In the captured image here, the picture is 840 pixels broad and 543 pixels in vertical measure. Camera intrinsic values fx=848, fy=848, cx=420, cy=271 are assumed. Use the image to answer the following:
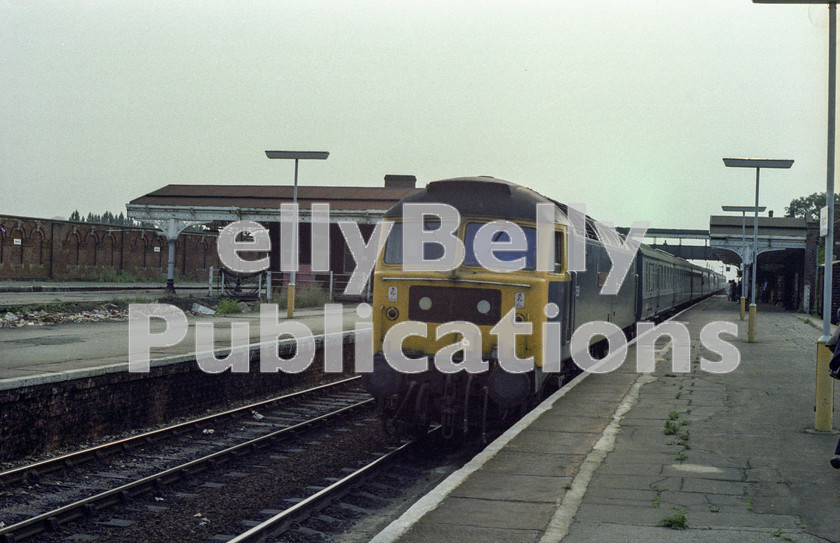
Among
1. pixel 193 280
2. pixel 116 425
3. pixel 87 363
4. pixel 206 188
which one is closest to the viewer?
pixel 116 425

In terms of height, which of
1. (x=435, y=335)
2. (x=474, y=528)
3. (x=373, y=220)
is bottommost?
(x=474, y=528)

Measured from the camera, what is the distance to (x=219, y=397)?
1435cm

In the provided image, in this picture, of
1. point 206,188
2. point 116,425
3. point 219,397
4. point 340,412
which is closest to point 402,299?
point 340,412

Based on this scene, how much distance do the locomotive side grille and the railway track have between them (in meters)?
2.87

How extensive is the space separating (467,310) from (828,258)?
4.29 m

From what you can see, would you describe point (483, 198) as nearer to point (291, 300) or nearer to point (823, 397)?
point (823, 397)

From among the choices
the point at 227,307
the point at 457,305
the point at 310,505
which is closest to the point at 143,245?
the point at 227,307

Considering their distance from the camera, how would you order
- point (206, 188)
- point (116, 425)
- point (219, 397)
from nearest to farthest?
point (116, 425) < point (219, 397) < point (206, 188)

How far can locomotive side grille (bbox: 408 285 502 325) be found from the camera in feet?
32.0

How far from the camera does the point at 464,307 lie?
32.1ft

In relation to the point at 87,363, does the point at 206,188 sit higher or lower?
higher

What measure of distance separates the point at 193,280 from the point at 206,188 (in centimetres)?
1090

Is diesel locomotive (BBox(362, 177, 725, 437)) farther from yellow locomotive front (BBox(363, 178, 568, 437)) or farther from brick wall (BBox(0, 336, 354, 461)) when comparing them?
brick wall (BBox(0, 336, 354, 461))

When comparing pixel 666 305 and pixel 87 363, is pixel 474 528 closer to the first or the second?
pixel 87 363
